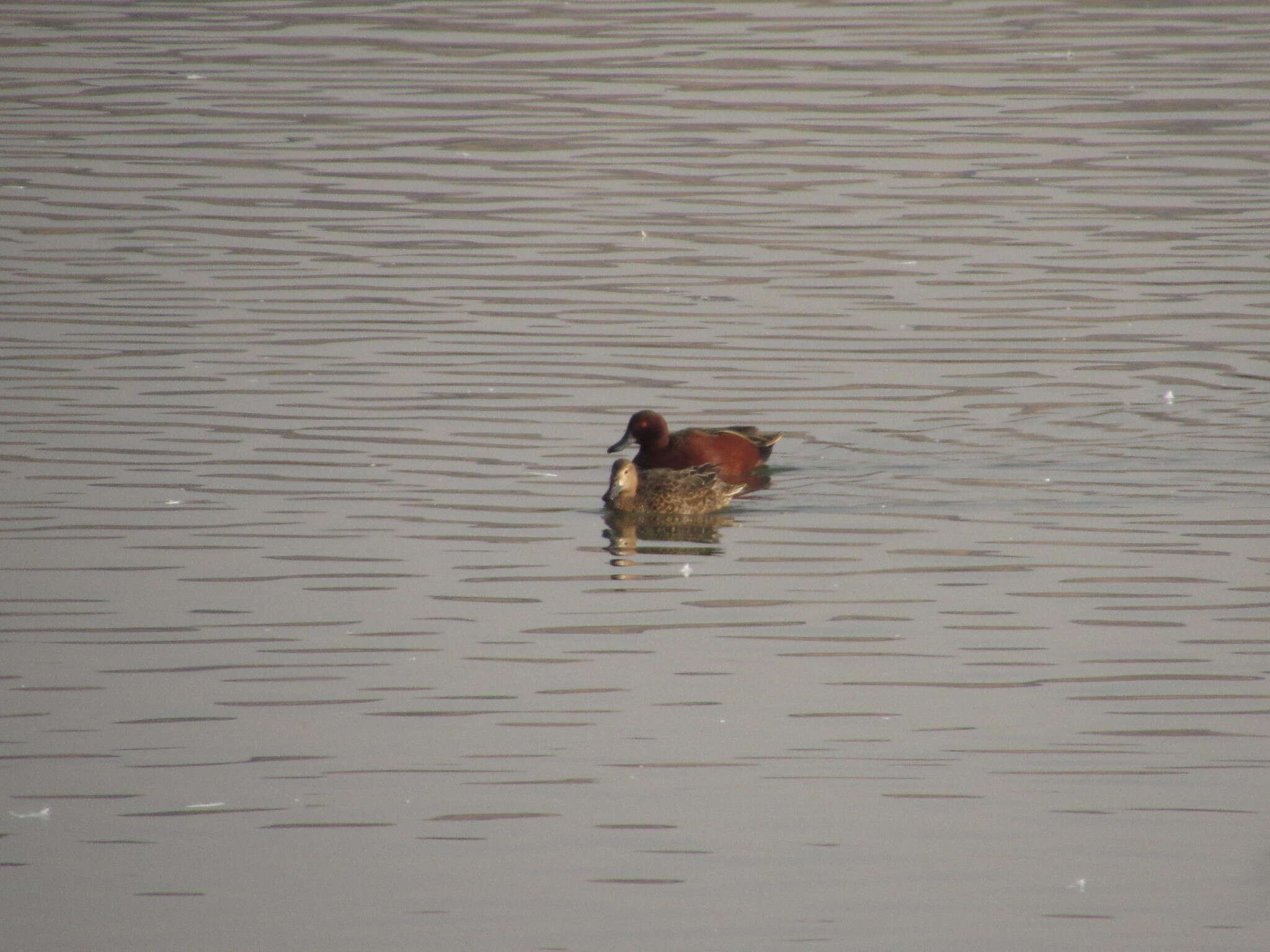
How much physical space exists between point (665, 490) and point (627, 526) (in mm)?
438

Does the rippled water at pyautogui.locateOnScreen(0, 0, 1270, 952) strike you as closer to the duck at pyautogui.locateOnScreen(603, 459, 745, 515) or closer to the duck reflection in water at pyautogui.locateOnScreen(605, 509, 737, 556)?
the duck reflection in water at pyautogui.locateOnScreen(605, 509, 737, 556)

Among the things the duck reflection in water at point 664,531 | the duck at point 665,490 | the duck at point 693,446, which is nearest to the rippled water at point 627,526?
the duck reflection in water at point 664,531

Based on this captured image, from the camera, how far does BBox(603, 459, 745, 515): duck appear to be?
39.1 ft

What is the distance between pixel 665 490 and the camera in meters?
12.2

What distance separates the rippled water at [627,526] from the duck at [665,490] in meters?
0.26

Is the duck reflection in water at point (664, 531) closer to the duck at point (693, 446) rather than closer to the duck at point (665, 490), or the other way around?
the duck at point (665, 490)

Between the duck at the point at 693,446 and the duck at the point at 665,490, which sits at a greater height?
the duck at the point at 693,446

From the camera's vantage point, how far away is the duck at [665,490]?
39.1 feet

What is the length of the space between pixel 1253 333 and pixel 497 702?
8.95 metres

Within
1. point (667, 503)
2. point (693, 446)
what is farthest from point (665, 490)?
point (693, 446)

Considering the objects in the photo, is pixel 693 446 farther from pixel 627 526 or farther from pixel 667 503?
pixel 627 526

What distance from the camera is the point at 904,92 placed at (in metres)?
26.1

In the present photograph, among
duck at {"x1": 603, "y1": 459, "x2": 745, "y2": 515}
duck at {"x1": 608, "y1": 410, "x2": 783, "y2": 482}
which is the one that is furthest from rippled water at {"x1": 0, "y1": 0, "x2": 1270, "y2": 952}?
duck at {"x1": 608, "y1": 410, "x2": 783, "y2": 482}

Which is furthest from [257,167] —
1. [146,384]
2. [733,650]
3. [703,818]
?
[703,818]
